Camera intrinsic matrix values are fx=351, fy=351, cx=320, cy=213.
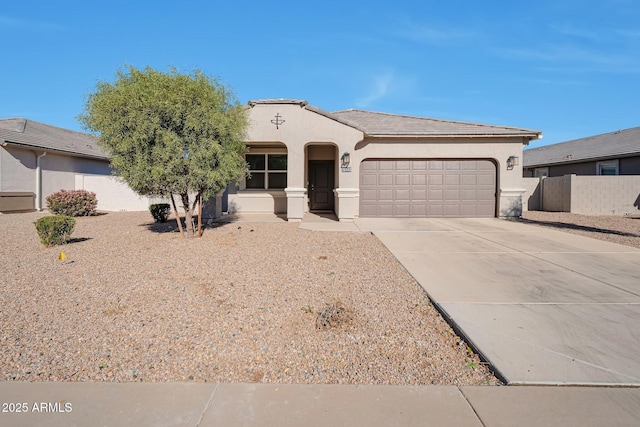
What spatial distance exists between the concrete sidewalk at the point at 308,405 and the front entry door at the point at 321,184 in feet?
43.9

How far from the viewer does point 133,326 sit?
400 centimetres

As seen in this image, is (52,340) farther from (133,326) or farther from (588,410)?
(588,410)

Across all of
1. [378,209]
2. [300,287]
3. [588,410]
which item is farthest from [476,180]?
[588,410]

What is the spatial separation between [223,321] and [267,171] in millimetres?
11622

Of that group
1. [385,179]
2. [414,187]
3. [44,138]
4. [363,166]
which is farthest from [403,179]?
[44,138]

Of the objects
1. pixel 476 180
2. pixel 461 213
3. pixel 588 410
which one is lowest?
pixel 588 410

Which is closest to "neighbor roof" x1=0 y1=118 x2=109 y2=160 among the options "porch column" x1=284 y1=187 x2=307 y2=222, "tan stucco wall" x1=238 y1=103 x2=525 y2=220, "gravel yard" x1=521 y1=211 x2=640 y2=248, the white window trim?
"tan stucco wall" x1=238 y1=103 x2=525 y2=220

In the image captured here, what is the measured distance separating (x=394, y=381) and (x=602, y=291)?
412cm

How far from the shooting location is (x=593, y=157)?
20.3 metres

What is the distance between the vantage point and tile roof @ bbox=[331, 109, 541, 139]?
45.3 ft

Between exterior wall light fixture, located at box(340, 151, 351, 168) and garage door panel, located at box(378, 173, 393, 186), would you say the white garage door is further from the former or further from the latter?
exterior wall light fixture, located at box(340, 151, 351, 168)

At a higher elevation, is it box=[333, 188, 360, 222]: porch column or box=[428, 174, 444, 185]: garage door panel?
box=[428, 174, 444, 185]: garage door panel

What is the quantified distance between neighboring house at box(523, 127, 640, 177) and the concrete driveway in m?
13.9

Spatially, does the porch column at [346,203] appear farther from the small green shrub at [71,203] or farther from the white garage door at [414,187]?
the small green shrub at [71,203]
